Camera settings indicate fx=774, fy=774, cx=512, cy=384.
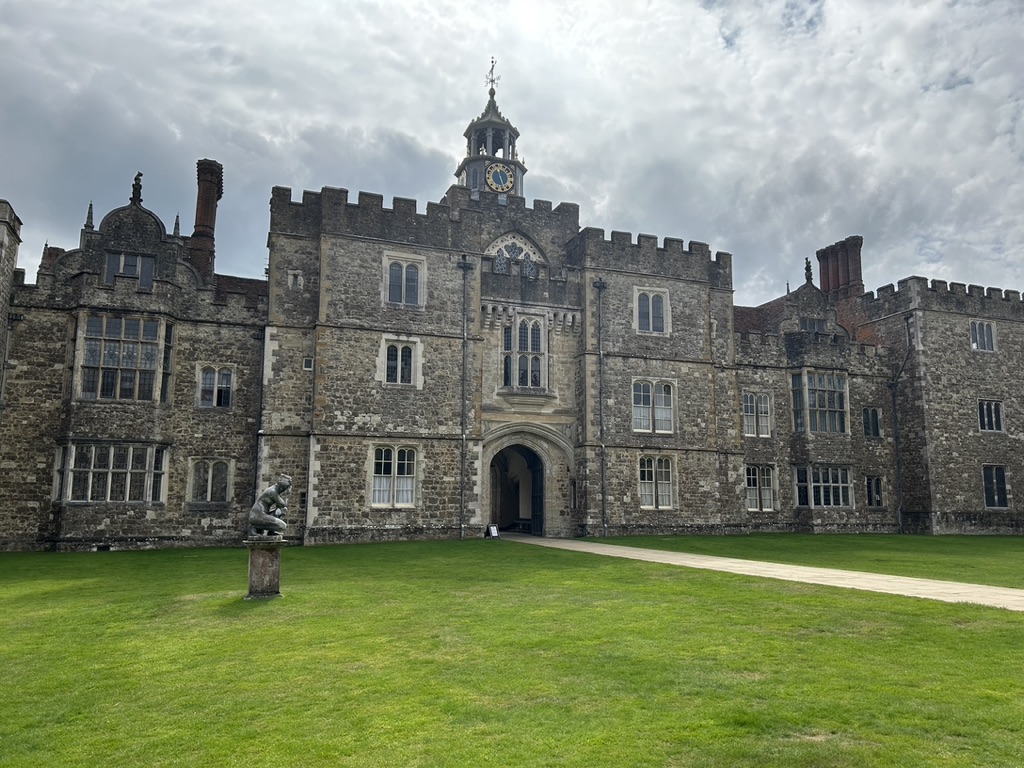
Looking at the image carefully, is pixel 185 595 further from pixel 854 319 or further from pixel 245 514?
pixel 854 319

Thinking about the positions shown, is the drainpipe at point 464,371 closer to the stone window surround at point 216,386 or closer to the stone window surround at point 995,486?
the stone window surround at point 216,386

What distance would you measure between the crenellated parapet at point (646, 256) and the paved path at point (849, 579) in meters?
12.4

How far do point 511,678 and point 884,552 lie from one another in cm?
1843

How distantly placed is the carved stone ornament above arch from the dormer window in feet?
39.4

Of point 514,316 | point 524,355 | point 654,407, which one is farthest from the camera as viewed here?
point 654,407

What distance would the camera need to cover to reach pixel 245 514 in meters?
25.9

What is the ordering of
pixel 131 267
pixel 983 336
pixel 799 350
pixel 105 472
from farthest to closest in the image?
pixel 983 336 → pixel 799 350 → pixel 131 267 → pixel 105 472

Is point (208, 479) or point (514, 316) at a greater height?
point (514, 316)

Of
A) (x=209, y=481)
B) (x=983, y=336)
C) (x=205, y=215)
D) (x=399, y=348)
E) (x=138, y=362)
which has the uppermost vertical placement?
(x=205, y=215)

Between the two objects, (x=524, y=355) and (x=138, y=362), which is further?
(x=524, y=355)

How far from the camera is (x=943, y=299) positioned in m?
35.8

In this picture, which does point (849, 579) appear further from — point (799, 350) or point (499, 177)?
point (499, 177)

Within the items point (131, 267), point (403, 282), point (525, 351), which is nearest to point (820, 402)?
point (525, 351)

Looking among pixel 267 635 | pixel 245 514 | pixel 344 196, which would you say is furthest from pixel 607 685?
pixel 344 196
